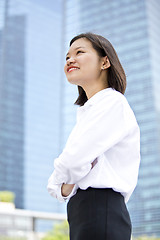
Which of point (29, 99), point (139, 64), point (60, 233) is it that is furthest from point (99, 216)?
point (29, 99)

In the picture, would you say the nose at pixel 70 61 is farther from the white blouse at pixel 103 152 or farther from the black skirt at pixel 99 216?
the black skirt at pixel 99 216

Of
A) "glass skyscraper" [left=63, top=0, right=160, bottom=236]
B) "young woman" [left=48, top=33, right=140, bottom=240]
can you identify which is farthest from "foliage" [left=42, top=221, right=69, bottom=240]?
"young woman" [left=48, top=33, right=140, bottom=240]

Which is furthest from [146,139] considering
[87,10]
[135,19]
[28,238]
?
[28,238]

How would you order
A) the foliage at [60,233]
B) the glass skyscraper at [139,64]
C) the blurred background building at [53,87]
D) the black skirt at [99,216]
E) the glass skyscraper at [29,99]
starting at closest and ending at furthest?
the black skirt at [99,216], the foliage at [60,233], the glass skyscraper at [139,64], the blurred background building at [53,87], the glass skyscraper at [29,99]

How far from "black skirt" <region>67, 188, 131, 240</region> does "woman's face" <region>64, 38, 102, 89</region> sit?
297 millimetres

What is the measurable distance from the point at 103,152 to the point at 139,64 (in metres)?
42.2

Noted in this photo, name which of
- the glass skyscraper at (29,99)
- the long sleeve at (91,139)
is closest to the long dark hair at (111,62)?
the long sleeve at (91,139)

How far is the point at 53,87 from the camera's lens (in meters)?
48.2

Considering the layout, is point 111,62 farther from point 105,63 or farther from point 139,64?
point 139,64

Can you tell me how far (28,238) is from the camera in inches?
482

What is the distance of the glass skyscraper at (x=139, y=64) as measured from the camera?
3591 centimetres

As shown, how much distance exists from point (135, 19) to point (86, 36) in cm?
4620

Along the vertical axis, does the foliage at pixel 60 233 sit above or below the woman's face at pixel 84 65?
below

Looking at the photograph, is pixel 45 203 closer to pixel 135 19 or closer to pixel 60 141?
pixel 60 141
